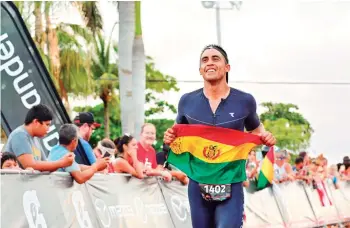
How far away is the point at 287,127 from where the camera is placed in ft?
381

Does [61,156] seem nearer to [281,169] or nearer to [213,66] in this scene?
[213,66]

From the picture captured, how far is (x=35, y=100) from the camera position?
14438 millimetres

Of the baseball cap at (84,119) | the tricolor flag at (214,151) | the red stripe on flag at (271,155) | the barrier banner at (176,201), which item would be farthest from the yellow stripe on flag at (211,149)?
the red stripe on flag at (271,155)

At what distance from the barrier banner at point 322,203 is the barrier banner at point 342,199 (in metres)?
0.33

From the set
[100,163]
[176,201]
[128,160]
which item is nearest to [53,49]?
[176,201]

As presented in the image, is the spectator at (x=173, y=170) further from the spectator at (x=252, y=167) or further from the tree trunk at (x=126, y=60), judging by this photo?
the tree trunk at (x=126, y=60)

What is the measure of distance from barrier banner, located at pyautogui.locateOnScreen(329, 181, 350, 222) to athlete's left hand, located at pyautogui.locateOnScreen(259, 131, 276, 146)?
15.8m

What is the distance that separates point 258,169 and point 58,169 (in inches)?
312

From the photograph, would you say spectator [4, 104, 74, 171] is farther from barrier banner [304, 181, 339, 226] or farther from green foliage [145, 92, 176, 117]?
green foliage [145, 92, 176, 117]

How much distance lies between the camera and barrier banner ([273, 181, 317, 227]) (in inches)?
728

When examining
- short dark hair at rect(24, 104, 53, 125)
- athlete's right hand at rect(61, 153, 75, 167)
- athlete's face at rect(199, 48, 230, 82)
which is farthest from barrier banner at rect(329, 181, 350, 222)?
athlete's face at rect(199, 48, 230, 82)

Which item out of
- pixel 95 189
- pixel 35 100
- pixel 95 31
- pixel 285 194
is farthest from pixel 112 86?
pixel 95 189

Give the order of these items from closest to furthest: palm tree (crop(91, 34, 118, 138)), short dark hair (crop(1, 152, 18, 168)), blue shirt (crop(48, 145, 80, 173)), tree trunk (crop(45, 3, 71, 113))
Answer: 1. short dark hair (crop(1, 152, 18, 168))
2. blue shirt (crop(48, 145, 80, 173))
3. tree trunk (crop(45, 3, 71, 113))
4. palm tree (crop(91, 34, 118, 138))

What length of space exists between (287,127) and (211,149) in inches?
4315
